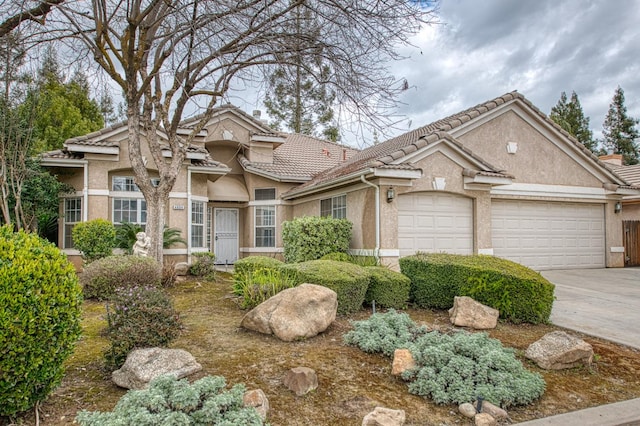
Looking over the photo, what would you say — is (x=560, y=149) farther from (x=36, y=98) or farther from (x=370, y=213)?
(x=36, y=98)

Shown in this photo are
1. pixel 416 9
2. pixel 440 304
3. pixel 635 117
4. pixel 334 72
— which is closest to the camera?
pixel 416 9

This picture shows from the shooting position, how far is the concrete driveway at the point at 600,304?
678 cm

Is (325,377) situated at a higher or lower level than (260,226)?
lower

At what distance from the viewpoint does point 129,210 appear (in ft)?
45.5

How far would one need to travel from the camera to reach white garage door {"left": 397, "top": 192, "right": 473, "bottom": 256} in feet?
39.2

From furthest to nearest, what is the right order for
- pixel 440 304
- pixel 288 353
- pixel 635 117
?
pixel 635 117 → pixel 440 304 → pixel 288 353

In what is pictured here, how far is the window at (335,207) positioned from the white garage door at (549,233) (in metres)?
5.00

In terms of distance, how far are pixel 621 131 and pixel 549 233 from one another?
3667 centimetres

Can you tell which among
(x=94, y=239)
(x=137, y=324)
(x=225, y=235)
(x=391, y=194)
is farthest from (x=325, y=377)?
(x=225, y=235)

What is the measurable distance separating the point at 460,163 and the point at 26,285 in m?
11.4

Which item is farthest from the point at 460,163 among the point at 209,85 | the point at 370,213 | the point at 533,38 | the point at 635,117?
the point at 635,117

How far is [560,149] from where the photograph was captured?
599 inches

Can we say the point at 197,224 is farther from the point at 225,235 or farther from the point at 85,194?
the point at 85,194

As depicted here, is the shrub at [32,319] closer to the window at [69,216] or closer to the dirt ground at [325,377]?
the dirt ground at [325,377]
